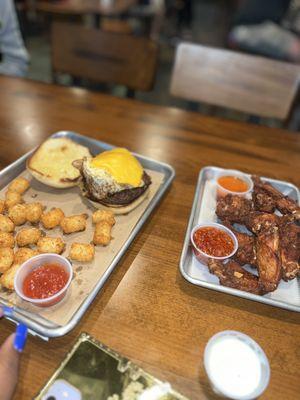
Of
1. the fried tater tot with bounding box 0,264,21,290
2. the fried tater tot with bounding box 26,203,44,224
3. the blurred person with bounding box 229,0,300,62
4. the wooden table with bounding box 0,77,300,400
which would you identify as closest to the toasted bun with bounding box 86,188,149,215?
the wooden table with bounding box 0,77,300,400

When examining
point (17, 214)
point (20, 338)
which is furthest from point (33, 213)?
point (20, 338)

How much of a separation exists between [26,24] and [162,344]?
791 cm

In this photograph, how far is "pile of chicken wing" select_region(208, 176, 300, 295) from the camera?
1.17m

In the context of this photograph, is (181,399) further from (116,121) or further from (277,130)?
(277,130)

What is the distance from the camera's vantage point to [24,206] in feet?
4.47

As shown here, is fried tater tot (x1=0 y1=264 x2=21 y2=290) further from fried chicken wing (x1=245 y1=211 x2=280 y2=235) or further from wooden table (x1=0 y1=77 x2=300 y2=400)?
fried chicken wing (x1=245 y1=211 x2=280 y2=235)

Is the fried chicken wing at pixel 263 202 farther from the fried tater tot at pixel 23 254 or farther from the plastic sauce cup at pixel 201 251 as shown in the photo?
the fried tater tot at pixel 23 254

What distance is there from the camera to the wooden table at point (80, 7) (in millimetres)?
4699

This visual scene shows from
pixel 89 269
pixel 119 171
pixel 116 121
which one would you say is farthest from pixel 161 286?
pixel 116 121

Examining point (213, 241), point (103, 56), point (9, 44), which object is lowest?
point (213, 241)

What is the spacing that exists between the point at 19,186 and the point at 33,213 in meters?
0.22

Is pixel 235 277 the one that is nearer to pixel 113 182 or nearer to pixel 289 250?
pixel 289 250

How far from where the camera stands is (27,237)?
1.25 meters

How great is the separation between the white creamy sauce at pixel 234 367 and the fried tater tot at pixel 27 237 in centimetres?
78
